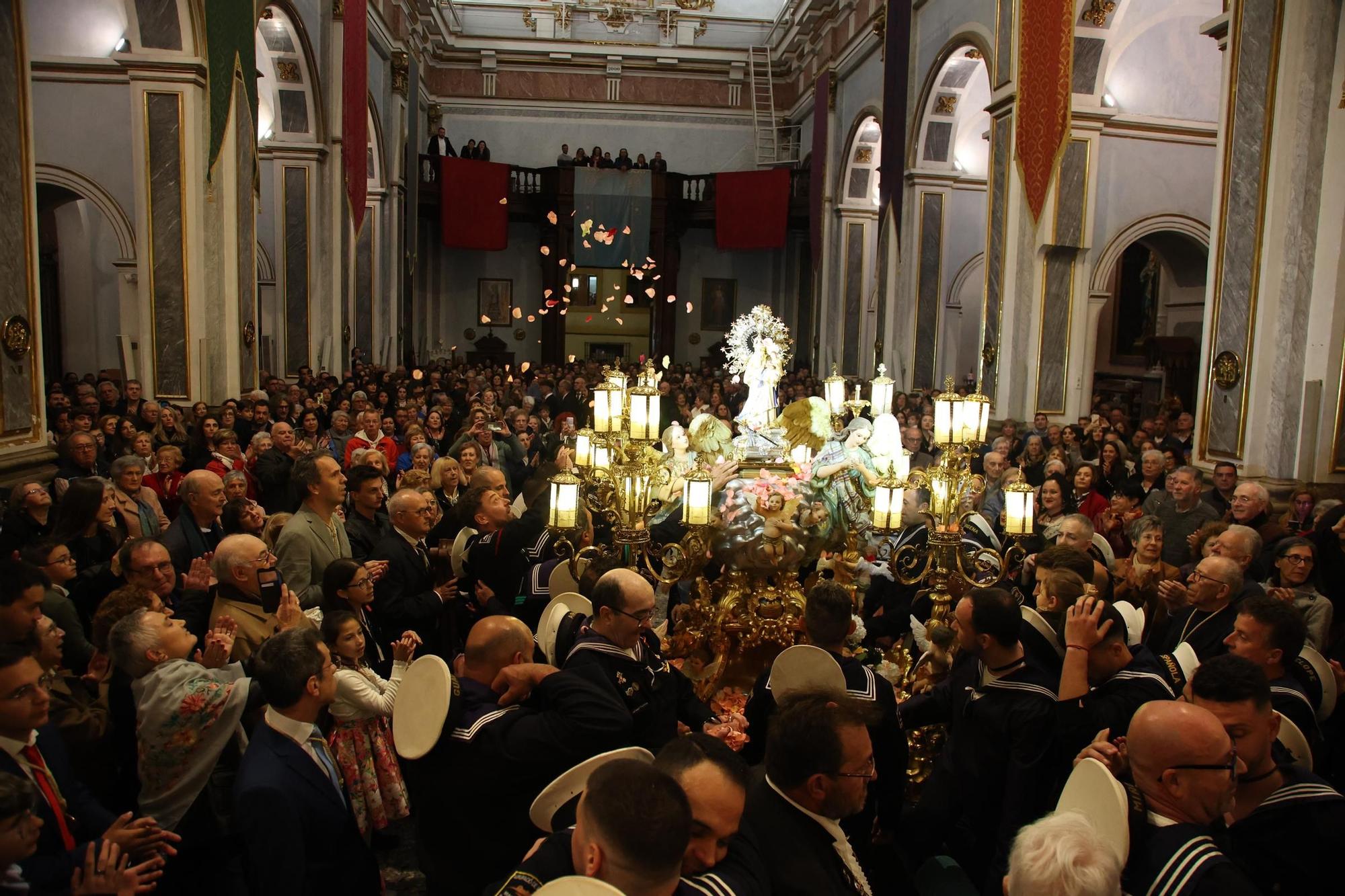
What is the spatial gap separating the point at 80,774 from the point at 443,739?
52.2 inches

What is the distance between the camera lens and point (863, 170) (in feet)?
63.5

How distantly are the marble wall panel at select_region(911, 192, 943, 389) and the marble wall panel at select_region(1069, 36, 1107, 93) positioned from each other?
12.9 ft

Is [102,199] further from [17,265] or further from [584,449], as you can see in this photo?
[584,449]

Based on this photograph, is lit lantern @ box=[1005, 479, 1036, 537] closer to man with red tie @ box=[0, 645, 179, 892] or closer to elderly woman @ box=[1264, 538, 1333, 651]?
elderly woman @ box=[1264, 538, 1333, 651]

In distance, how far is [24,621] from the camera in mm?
3270

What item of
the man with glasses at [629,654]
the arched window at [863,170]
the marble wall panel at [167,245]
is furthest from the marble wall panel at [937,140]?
the man with glasses at [629,654]

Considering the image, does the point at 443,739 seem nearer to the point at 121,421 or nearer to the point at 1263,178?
the point at 121,421

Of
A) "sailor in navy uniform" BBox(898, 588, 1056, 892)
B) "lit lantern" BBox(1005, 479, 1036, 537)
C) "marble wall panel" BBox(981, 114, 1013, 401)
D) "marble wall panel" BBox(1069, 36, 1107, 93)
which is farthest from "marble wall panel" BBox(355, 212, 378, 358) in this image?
"sailor in navy uniform" BBox(898, 588, 1056, 892)

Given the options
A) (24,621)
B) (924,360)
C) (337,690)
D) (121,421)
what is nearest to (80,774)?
(24,621)

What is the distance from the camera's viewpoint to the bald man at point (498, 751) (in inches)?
111

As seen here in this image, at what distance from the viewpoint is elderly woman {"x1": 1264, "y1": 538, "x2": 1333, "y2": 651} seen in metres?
4.40

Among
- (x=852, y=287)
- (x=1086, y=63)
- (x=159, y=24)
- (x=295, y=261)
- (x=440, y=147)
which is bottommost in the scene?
(x=295, y=261)

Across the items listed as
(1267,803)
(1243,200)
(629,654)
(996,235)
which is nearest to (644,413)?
(629,654)

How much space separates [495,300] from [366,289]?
270 inches
